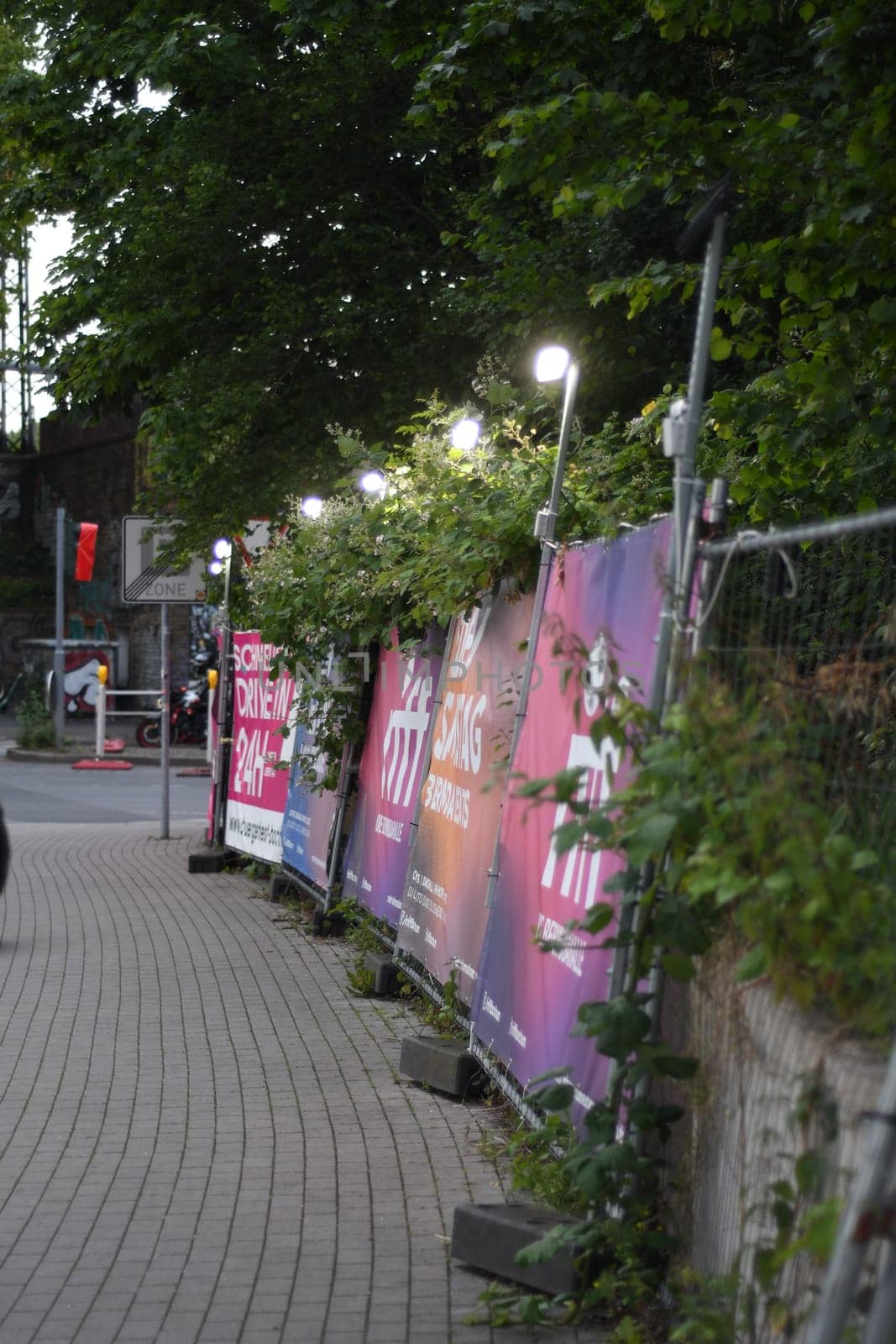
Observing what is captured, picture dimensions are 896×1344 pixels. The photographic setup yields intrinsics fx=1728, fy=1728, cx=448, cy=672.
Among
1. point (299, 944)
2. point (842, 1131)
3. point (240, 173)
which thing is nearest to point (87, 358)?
point (240, 173)

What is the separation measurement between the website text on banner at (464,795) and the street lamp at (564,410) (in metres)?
0.59

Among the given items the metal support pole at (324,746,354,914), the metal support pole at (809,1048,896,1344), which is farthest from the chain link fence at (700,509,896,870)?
the metal support pole at (324,746,354,914)

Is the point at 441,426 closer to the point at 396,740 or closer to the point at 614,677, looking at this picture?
the point at 396,740

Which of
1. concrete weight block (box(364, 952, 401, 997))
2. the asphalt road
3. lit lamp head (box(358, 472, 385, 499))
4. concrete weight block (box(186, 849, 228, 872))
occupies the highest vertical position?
lit lamp head (box(358, 472, 385, 499))

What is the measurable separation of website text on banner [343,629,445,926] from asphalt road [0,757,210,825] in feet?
33.8

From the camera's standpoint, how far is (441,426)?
9.96m

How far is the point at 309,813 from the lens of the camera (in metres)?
12.8

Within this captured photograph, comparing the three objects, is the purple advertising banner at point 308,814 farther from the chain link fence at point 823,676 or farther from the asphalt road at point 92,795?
the asphalt road at point 92,795

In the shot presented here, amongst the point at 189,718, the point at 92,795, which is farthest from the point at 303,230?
the point at 189,718

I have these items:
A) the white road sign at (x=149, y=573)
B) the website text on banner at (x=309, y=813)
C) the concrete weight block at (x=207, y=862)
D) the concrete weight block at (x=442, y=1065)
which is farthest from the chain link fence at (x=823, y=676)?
the white road sign at (x=149, y=573)

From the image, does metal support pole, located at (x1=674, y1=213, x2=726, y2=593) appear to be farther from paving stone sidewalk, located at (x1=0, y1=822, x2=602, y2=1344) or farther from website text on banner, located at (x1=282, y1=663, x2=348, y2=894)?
website text on banner, located at (x1=282, y1=663, x2=348, y2=894)

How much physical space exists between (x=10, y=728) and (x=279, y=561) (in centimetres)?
3083

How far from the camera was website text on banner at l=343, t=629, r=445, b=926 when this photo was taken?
9.64m

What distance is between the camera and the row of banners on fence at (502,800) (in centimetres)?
527
